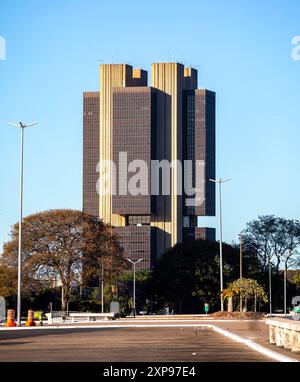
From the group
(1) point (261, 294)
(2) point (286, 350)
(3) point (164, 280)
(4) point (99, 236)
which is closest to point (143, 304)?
(3) point (164, 280)

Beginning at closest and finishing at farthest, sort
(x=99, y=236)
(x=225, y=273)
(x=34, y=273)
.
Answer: (x=34, y=273) → (x=99, y=236) → (x=225, y=273)

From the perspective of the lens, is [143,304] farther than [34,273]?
Yes

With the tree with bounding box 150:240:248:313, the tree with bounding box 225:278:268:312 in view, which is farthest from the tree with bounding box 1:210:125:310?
the tree with bounding box 150:240:248:313

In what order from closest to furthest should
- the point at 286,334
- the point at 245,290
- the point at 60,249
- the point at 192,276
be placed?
the point at 286,334 < the point at 245,290 < the point at 60,249 < the point at 192,276

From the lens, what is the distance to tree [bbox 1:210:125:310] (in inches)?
3556

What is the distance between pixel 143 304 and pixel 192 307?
3395 centimetres

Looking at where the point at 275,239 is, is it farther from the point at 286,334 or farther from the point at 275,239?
the point at 286,334

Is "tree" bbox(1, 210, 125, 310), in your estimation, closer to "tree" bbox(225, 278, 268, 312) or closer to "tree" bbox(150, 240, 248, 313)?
"tree" bbox(225, 278, 268, 312)

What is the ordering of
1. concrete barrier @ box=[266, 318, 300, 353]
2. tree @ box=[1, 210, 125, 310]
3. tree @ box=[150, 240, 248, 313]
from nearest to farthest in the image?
1. concrete barrier @ box=[266, 318, 300, 353]
2. tree @ box=[1, 210, 125, 310]
3. tree @ box=[150, 240, 248, 313]

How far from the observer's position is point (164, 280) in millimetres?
121438

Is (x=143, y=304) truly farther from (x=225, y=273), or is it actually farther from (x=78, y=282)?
(x=78, y=282)

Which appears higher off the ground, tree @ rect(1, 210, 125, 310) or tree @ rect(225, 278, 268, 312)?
tree @ rect(1, 210, 125, 310)

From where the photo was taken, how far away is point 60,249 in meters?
92.5

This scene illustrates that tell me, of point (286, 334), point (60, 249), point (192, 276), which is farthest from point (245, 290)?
point (286, 334)
